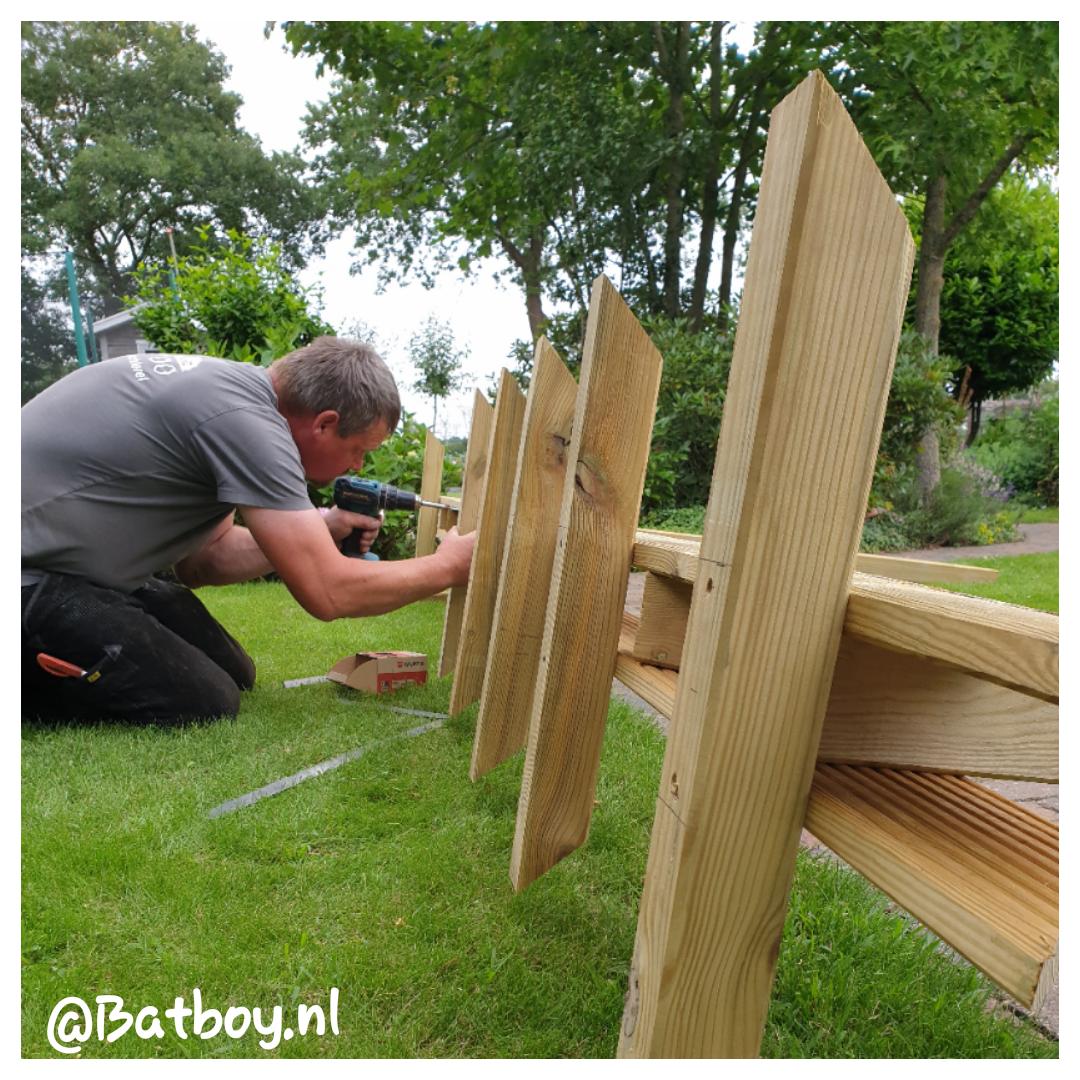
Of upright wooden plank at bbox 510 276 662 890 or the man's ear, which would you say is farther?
the man's ear

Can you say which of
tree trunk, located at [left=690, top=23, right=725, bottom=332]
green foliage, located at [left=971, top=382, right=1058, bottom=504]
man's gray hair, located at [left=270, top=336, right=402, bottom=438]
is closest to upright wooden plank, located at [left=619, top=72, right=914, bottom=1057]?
man's gray hair, located at [left=270, top=336, right=402, bottom=438]

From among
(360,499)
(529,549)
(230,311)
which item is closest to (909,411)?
(230,311)

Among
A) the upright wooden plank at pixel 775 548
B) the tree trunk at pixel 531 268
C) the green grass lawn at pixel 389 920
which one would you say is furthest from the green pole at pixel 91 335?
the upright wooden plank at pixel 775 548

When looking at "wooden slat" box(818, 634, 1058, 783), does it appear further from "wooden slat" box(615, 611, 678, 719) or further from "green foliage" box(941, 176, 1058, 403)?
"green foliage" box(941, 176, 1058, 403)

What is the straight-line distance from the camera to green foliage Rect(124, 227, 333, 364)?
8.02m

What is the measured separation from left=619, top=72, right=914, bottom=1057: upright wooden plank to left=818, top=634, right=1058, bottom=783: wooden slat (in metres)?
0.12

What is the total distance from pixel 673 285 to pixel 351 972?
12.6 metres

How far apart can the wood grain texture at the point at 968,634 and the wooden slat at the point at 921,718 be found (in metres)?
0.12

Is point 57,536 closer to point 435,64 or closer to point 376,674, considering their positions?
point 376,674

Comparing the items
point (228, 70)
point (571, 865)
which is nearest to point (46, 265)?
point (228, 70)

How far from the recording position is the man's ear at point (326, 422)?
10.9 feet

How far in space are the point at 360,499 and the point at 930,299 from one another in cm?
993

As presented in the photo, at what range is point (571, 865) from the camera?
2277 millimetres

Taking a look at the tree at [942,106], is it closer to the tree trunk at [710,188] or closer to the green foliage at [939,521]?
the green foliage at [939,521]
